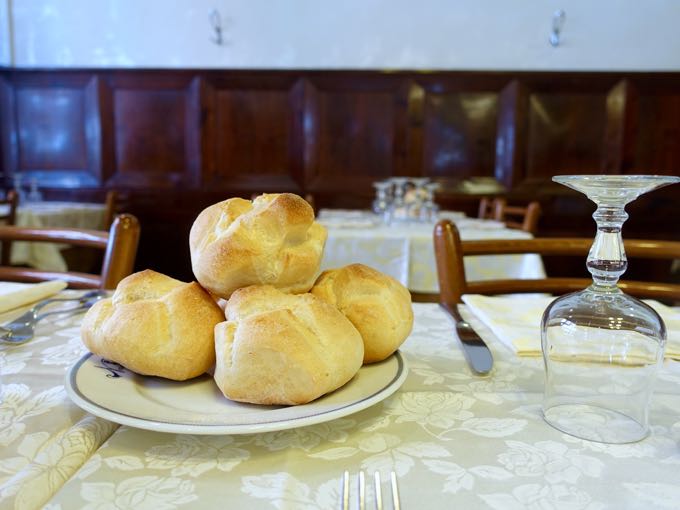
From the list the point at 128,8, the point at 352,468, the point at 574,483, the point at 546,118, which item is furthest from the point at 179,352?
the point at 128,8

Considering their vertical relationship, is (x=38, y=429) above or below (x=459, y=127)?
below

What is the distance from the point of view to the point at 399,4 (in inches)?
161

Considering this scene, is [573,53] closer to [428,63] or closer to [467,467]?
[428,63]

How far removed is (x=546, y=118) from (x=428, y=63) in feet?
3.28

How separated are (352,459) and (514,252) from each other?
30.4 inches

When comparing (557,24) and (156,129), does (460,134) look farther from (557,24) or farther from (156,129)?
(156,129)

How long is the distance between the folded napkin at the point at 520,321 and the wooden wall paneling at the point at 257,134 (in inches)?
135

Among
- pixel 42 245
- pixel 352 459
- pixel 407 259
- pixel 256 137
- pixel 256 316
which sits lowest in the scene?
pixel 42 245

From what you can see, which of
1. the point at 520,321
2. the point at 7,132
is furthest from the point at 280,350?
the point at 7,132

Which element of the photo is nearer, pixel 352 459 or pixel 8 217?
pixel 352 459

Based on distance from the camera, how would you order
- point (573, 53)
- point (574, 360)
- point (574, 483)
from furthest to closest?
1. point (573, 53)
2. point (574, 360)
3. point (574, 483)

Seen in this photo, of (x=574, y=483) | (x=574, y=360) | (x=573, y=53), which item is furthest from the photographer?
(x=573, y=53)

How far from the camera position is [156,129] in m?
4.27

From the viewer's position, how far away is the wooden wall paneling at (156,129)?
4195 mm
